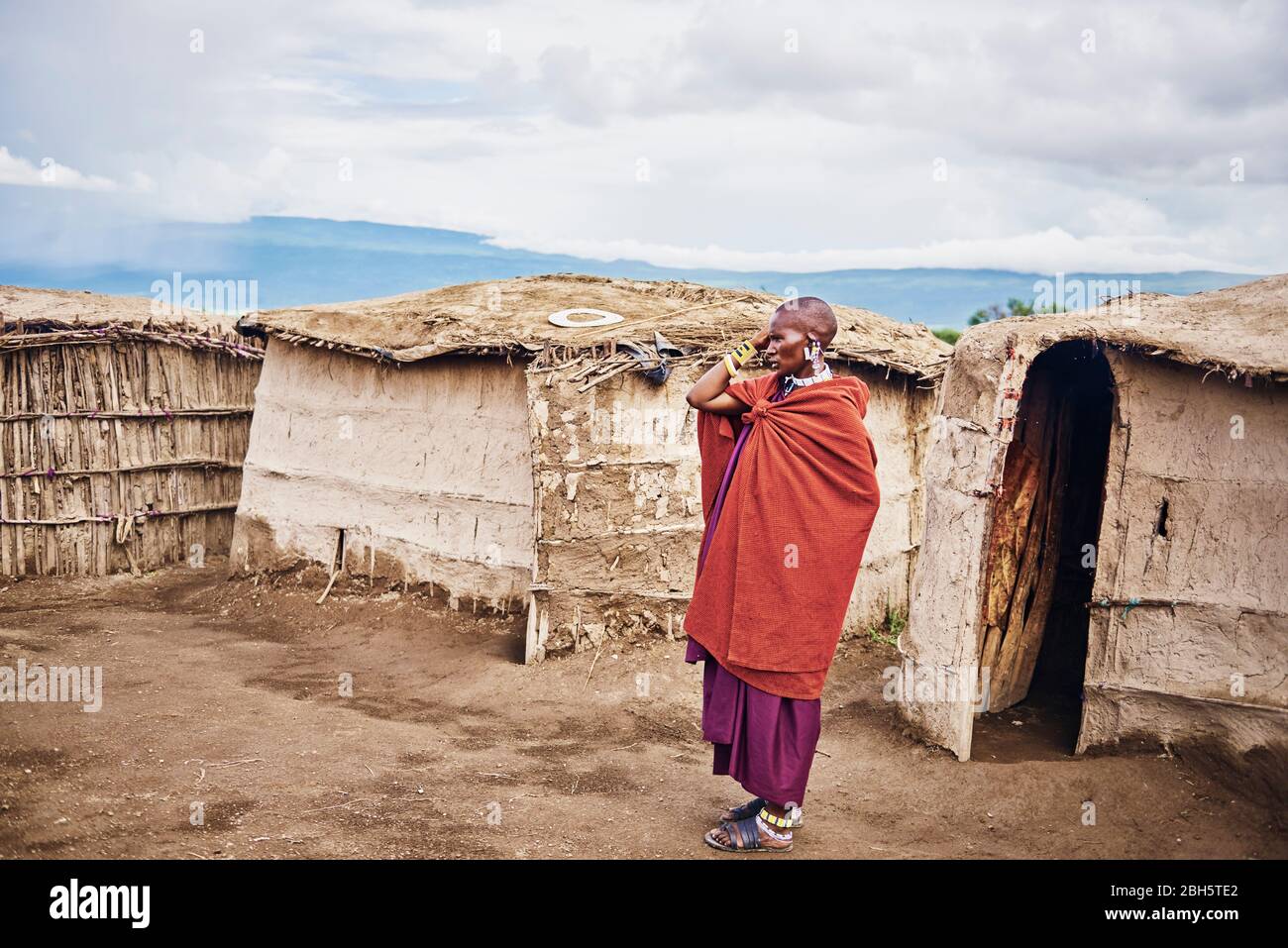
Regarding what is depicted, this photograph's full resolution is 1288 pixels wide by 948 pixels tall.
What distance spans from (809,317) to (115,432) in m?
7.53

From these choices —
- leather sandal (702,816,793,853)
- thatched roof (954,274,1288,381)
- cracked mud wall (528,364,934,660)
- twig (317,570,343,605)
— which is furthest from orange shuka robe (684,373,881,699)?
twig (317,570,343,605)

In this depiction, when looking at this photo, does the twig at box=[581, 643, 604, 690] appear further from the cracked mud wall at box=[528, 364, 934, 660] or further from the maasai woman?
the maasai woman

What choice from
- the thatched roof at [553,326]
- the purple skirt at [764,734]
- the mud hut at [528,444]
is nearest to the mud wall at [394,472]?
the mud hut at [528,444]

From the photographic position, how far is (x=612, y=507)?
7375mm

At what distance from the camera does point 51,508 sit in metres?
9.52

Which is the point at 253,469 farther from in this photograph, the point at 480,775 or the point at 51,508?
the point at 480,775

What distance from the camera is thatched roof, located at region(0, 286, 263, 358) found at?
930cm

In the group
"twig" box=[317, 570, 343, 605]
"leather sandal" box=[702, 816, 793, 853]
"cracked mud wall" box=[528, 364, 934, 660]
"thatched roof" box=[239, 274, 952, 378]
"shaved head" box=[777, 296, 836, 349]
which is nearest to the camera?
"shaved head" box=[777, 296, 836, 349]

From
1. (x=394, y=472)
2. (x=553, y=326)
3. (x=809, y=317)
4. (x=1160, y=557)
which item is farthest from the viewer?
(x=394, y=472)

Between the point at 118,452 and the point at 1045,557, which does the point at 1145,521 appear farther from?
the point at 118,452

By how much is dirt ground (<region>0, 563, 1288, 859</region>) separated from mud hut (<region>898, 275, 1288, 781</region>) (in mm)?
364

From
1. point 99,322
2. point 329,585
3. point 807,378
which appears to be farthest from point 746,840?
point 99,322

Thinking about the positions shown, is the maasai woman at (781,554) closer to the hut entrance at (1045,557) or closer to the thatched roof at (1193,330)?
the thatched roof at (1193,330)
